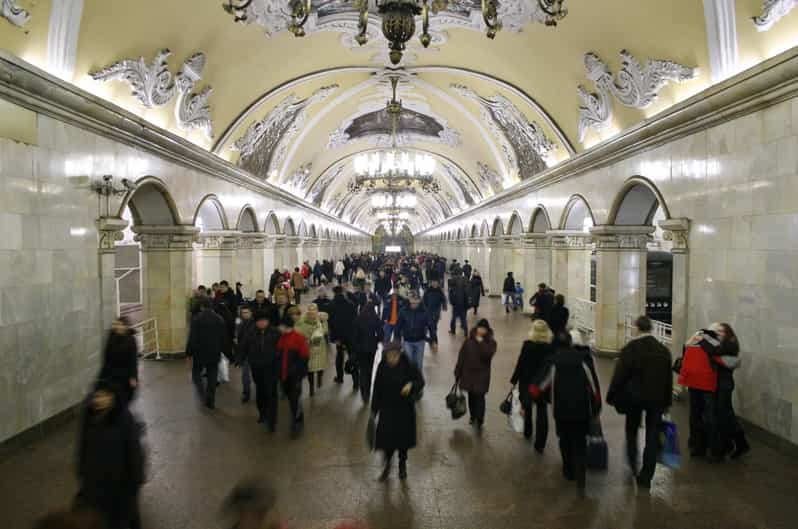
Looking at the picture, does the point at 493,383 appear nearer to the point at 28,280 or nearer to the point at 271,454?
the point at 271,454

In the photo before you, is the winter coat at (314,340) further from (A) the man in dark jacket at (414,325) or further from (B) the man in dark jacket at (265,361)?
(A) the man in dark jacket at (414,325)

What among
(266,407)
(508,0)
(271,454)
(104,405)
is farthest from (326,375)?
(508,0)

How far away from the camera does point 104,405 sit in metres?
2.83

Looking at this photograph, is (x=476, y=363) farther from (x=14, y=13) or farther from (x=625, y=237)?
(x=14, y=13)

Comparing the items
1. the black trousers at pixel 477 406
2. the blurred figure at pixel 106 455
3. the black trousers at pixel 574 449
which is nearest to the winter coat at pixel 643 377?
the black trousers at pixel 574 449

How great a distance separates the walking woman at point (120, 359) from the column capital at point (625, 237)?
8.21m

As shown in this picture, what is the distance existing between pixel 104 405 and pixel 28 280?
133 inches

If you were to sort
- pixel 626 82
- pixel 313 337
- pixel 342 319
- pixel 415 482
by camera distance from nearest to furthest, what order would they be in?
pixel 415 482 < pixel 313 337 < pixel 342 319 < pixel 626 82

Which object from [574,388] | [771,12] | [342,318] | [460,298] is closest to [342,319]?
[342,318]

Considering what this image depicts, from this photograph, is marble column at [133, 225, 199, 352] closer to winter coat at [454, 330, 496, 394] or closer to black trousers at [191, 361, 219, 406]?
black trousers at [191, 361, 219, 406]

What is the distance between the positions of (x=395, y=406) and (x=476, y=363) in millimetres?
1533

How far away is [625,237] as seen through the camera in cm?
939

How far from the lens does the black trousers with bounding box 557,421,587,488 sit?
4.18m

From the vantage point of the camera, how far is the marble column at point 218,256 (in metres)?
12.0
